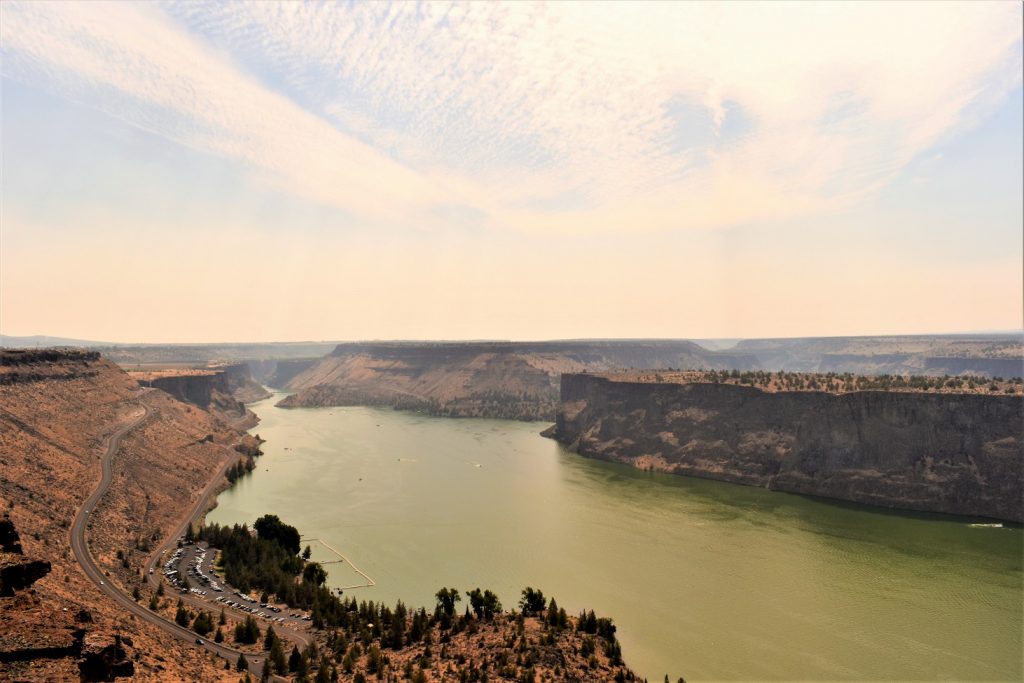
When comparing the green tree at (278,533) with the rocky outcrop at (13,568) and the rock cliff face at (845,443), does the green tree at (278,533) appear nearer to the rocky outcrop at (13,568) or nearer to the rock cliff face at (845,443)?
the rocky outcrop at (13,568)

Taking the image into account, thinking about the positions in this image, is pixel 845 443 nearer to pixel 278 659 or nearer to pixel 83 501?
pixel 278 659

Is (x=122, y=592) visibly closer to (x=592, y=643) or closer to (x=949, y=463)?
(x=592, y=643)

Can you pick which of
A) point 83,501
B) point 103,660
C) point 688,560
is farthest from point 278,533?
point 688,560

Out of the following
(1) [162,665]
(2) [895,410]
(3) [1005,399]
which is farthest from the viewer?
(2) [895,410]

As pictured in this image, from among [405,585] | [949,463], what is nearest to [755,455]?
[949,463]

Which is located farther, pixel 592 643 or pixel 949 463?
pixel 949 463

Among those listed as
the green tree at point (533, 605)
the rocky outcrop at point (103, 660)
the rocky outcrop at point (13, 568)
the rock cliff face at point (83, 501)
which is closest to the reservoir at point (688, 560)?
the green tree at point (533, 605)
